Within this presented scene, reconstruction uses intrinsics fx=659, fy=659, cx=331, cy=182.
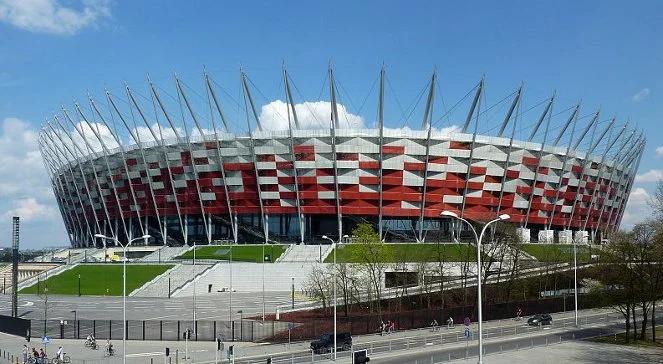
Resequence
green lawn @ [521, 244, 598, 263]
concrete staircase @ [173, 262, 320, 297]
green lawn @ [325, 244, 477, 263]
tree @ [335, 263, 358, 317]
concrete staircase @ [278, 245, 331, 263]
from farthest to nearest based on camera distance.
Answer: concrete staircase @ [278, 245, 331, 263] → concrete staircase @ [173, 262, 320, 297] → green lawn @ [521, 244, 598, 263] → green lawn @ [325, 244, 477, 263] → tree @ [335, 263, 358, 317]

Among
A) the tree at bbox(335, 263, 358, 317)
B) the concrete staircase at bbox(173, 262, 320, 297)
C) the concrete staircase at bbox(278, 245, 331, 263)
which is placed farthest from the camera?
the concrete staircase at bbox(278, 245, 331, 263)

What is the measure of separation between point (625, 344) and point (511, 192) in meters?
60.5

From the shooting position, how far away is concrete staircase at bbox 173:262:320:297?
262ft

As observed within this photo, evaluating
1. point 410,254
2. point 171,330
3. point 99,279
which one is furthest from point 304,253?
point 171,330

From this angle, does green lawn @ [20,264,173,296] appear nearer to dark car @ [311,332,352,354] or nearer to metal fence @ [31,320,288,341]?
metal fence @ [31,320,288,341]

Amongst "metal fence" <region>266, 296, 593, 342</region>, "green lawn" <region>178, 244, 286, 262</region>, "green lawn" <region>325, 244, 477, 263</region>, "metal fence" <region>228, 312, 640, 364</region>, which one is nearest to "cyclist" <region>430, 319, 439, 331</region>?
"metal fence" <region>228, 312, 640, 364</region>

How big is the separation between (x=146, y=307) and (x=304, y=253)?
30.1 meters

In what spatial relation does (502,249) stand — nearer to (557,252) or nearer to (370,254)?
(370,254)

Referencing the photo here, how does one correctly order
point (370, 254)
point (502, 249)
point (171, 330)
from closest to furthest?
point (171, 330), point (370, 254), point (502, 249)

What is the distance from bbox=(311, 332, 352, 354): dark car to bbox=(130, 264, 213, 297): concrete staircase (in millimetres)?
38839

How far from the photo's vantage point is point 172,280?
8081 cm

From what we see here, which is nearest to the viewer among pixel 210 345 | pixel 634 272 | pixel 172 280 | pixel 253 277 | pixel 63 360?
pixel 63 360

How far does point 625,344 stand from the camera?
45.0m

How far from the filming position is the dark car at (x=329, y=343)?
4062 cm
